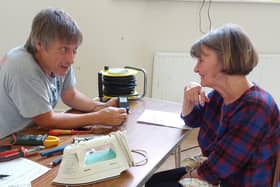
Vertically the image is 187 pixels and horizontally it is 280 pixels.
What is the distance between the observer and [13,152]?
51.5 inches

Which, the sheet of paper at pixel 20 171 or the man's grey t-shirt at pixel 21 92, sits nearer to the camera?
the sheet of paper at pixel 20 171

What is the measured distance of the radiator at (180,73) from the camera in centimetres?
304

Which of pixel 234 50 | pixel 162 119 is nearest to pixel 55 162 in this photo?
pixel 162 119

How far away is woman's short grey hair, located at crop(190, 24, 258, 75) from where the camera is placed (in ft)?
4.57

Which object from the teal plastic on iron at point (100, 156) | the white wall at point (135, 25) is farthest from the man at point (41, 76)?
the white wall at point (135, 25)

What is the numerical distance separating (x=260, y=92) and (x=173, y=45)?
176 centimetres

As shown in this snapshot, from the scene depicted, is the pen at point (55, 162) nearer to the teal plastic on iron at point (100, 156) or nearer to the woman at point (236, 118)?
the teal plastic on iron at point (100, 156)

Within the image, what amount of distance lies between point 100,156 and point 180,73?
1.93m

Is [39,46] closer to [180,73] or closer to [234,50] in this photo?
[234,50]

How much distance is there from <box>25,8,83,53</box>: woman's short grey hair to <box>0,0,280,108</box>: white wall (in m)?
1.49

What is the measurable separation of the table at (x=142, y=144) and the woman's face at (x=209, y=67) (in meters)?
0.27

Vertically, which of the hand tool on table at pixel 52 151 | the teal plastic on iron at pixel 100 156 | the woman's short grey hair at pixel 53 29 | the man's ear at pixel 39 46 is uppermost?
the woman's short grey hair at pixel 53 29

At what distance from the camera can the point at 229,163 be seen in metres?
1.36

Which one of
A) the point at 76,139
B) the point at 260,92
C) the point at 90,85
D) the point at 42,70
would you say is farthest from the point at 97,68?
the point at 260,92
